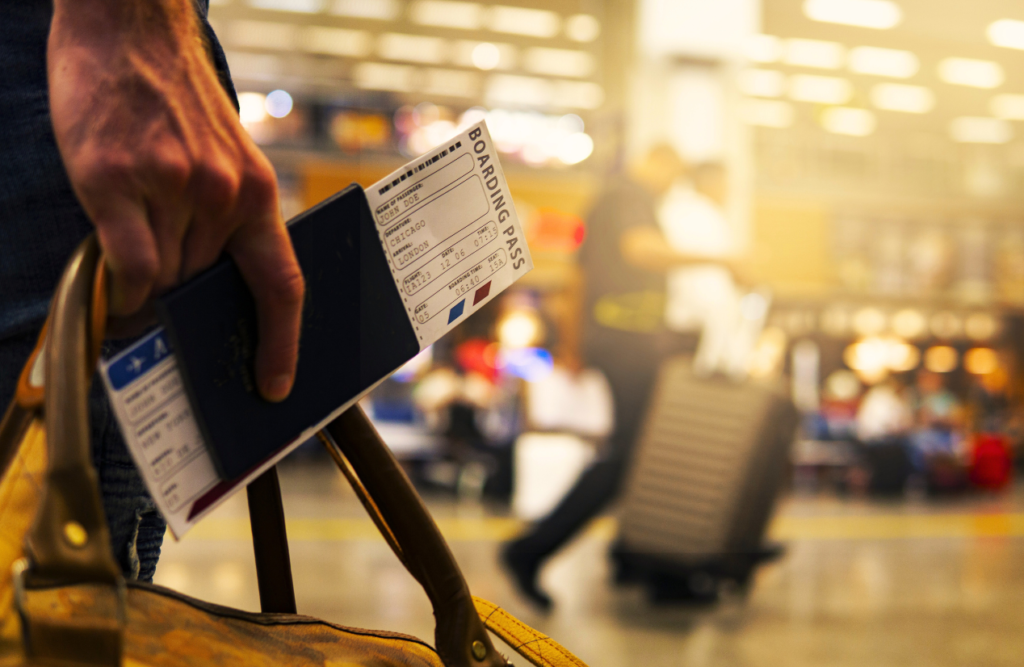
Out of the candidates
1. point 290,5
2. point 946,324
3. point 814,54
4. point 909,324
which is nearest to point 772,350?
point 909,324

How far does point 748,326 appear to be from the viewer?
311 centimetres

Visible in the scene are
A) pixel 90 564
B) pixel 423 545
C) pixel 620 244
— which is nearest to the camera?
pixel 90 564

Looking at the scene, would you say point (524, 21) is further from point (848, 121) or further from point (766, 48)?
point (848, 121)

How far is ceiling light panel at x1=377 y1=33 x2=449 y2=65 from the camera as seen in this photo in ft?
30.3

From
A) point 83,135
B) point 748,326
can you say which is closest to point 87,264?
point 83,135

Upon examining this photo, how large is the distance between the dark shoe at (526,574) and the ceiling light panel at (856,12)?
6687 millimetres

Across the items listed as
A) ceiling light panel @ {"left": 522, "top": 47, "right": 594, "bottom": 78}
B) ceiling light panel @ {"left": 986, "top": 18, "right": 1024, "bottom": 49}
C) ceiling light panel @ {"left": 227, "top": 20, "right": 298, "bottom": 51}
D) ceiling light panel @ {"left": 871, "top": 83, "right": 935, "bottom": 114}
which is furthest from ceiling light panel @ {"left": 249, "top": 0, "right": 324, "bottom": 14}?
ceiling light panel @ {"left": 986, "top": 18, "right": 1024, "bottom": 49}

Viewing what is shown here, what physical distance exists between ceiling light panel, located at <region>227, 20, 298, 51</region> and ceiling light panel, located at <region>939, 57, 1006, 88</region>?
7618mm

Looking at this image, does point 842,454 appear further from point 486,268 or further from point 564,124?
point 486,268

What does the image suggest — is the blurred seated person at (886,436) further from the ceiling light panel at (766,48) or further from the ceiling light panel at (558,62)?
the ceiling light panel at (558,62)

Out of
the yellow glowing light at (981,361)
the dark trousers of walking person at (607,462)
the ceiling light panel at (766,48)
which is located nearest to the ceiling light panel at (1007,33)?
the ceiling light panel at (766,48)

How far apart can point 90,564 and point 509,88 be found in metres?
10.7

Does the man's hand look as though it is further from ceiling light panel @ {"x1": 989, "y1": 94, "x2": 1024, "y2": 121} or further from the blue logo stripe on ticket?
ceiling light panel @ {"x1": 989, "y1": 94, "x2": 1024, "y2": 121}

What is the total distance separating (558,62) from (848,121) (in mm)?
4114
